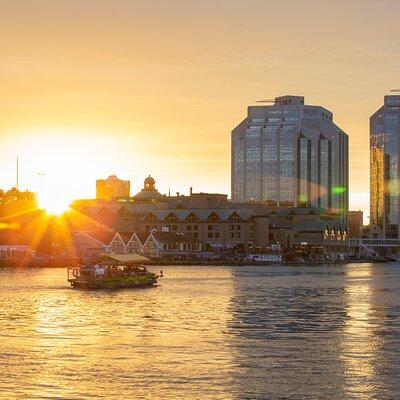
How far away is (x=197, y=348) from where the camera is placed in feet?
214

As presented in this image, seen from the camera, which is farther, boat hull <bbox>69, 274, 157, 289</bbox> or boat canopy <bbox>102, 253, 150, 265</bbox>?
boat canopy <bbox>102, 253, 150, 265</bbox>

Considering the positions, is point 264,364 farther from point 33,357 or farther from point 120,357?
point 33,357

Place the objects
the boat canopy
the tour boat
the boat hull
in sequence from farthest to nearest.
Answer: the boat canopy → the tour boat → the boat hull

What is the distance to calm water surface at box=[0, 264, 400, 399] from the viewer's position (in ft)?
167

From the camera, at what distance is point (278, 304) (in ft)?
357

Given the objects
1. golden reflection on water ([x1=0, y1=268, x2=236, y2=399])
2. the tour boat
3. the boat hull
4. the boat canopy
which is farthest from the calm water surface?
the boat canopy

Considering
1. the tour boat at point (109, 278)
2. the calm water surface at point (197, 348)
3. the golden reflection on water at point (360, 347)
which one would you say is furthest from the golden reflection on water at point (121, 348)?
the tour boat at point (109, 278)

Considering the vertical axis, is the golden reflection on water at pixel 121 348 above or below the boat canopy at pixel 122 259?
below

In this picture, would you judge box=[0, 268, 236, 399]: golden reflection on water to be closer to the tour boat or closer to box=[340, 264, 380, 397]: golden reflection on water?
box=[340, 264, 380, 397]: golden reflection on water

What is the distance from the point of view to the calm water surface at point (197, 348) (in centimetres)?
5081

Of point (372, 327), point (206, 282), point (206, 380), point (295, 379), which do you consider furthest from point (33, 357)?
point (206, 282)

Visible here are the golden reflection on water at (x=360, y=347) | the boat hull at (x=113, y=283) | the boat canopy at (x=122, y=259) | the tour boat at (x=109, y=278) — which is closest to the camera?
the golden reflection on water at (x=360, y=347)

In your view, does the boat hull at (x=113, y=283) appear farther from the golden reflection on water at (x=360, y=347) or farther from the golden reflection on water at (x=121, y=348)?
the golden reflection on water at (x=360, y=347)

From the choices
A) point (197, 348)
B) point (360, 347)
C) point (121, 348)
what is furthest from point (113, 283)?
point (360, 347)
